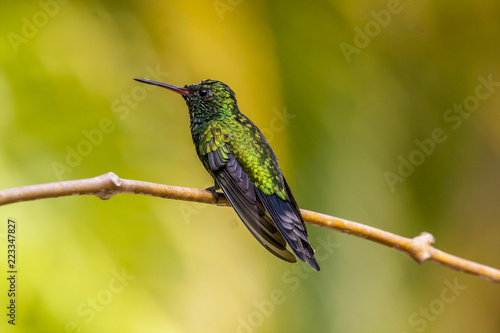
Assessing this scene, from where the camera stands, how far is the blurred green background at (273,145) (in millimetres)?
2469

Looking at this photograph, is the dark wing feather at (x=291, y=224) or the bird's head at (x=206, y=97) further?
the bird's head at (x=206, y=97)

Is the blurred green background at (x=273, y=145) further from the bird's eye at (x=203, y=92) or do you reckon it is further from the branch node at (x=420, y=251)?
the branch node at (x=420, y=251)

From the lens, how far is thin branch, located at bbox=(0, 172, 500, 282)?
3.92 feet

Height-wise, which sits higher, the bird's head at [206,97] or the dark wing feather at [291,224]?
the bird's head at [206,97]

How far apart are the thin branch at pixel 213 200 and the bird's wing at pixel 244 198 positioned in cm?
8

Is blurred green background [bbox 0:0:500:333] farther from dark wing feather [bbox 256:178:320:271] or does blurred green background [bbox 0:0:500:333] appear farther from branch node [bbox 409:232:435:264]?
branch node [bbox 409:232:435:264]

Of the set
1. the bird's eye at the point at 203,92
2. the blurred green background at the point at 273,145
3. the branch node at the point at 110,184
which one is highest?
the bird's eye at the point at 203,92

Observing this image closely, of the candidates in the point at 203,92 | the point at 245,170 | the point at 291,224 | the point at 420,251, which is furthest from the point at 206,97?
the point at 420,251

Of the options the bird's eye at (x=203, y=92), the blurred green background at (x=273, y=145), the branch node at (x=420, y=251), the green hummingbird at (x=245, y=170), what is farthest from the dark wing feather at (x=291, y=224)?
the blurred green background at (x=273, y=145)

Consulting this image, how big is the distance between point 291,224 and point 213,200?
28cm

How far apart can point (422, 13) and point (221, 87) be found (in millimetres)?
2180

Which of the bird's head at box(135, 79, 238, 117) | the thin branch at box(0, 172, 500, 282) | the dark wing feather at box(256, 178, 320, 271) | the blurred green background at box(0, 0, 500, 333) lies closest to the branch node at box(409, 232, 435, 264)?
the thin branch at box(0, 172, 500, 282)

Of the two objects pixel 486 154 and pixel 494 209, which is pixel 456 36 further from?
pixel 494 209

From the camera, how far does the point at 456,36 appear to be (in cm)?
338
